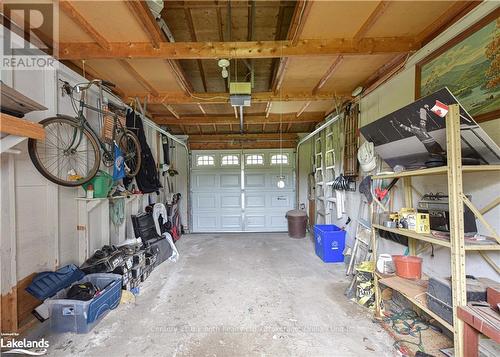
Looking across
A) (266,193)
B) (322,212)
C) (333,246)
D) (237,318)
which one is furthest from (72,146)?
(266,193)

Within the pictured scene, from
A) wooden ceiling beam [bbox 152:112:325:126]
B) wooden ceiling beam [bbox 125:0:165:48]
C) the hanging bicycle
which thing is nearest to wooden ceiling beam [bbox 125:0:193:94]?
wooden ceiling beam [bbox 125:0:165:48]

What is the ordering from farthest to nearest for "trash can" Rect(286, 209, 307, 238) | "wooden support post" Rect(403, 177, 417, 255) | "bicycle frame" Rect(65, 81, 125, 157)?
"trash can" Rect(286, 209, 307, 238), "bicycle frame" Rect(65, 81, 125, 157), "wooden support post" Rect(403, 177, 417, 255)

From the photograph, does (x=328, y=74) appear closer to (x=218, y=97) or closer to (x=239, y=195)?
(x=218, y=97)

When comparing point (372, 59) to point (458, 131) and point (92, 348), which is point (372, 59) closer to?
point (458, 131)

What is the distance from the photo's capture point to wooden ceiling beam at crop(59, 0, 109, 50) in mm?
1756

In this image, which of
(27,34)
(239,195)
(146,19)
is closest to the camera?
(146,19)

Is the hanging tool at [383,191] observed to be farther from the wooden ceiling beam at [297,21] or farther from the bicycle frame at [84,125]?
the bicycle frame at [84,125]

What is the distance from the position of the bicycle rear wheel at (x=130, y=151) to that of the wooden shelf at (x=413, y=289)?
3.51 metres

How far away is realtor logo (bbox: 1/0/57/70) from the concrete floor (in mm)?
2472

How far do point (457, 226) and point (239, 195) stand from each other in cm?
551

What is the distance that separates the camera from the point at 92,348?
185cm

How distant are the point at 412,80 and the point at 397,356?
2491 millimetres

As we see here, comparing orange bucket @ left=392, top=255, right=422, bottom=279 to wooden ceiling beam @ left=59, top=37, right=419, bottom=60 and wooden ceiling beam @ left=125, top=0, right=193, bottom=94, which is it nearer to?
wooden ceiling beam @ left=59, top=37, right=419, bottom=60

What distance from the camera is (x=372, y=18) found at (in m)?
1.94
